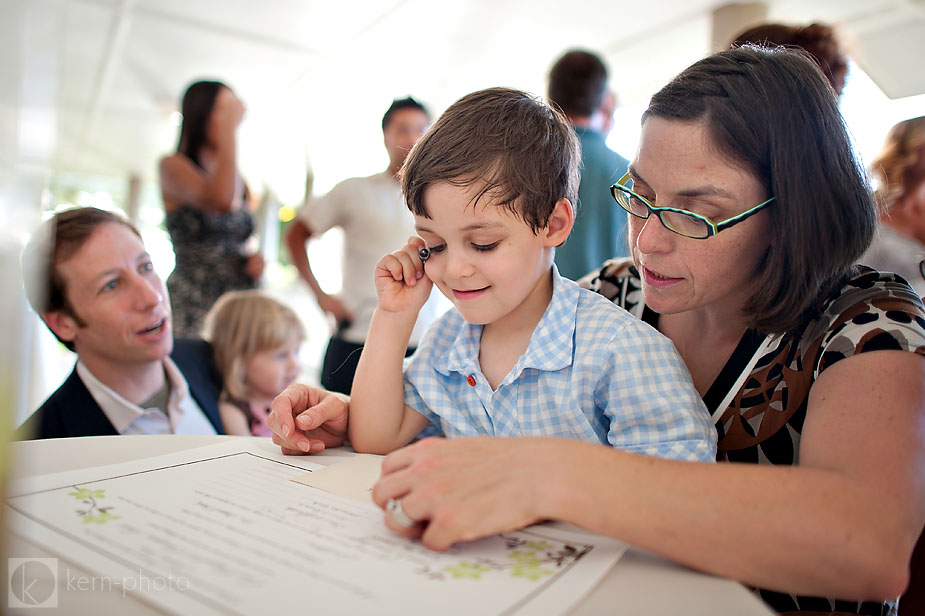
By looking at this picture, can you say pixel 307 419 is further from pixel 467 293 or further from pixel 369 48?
pixel 369 48

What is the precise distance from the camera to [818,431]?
65 cm

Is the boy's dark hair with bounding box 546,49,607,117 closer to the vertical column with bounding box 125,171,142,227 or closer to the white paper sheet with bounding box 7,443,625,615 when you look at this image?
the white paper sheet with bounding box 7,443,625,615

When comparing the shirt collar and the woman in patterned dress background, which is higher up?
the woman in patterned dress background

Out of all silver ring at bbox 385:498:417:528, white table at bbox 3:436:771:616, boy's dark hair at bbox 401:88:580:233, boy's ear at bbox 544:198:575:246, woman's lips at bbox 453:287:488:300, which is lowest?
white table at bbox 3:436:771:616

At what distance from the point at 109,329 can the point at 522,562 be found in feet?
3.96

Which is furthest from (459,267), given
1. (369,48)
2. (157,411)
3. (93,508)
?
(369,48)

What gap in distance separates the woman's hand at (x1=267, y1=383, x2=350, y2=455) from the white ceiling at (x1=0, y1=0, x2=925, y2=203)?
2377 mm

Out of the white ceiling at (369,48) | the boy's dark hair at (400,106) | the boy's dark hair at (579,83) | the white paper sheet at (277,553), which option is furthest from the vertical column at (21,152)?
the white ceiling at (369,48)

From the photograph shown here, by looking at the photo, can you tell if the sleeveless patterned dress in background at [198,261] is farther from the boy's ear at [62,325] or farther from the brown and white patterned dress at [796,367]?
the brown and white patterned dress at [796,367]

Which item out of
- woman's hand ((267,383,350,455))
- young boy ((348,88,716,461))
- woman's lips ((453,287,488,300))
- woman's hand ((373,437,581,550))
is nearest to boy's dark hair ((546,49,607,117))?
young boy ((348,88,716,461))

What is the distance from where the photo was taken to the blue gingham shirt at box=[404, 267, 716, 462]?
78 centimetres

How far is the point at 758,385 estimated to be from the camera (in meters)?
0.83

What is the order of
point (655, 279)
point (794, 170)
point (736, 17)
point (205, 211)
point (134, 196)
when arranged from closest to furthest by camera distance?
point (794, 170), point (655, 279), point (205, 211), point (736, 17), point (134, 196)

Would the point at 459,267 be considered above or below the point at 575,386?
above
